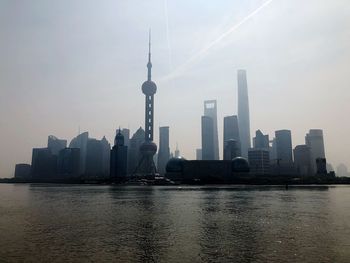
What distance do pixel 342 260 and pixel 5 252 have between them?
3258 cm

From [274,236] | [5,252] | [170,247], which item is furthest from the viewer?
[274,236]

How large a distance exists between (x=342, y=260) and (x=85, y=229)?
3324 cm

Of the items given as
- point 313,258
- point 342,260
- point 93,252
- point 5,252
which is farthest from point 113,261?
point 342,260

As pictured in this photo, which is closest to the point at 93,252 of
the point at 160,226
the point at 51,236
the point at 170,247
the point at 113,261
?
the point at 113,261

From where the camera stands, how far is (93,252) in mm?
32594

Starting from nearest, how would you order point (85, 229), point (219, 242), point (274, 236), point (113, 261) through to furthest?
point (113, 261), point (219, 242), point (274, 236), point (85, 229)

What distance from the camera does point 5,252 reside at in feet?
106

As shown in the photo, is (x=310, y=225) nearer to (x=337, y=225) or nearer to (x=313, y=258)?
(x=337, y=225)

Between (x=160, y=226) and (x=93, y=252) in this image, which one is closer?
(x=93, y=252)

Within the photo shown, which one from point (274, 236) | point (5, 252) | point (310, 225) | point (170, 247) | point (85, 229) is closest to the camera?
point (5, 252)

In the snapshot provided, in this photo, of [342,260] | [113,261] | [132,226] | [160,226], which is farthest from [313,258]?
[132,226]

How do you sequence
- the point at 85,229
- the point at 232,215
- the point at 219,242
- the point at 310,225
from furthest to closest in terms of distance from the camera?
the point at 232,215, the point at 310,225, the point at 85,229, the point at 219,242

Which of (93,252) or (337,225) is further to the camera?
(337,225)

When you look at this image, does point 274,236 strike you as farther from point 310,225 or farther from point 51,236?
point 51,236
